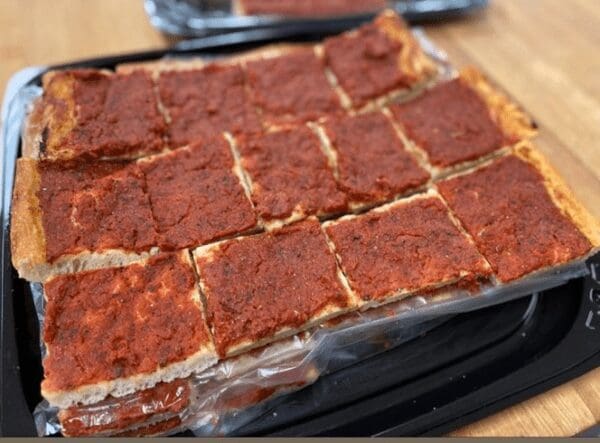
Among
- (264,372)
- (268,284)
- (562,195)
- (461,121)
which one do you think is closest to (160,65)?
(268,284)

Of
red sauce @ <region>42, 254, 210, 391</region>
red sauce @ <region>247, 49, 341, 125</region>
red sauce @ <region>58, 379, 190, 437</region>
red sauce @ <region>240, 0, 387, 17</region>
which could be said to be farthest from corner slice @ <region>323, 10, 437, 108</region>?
red sauce @ <region>58, 379, 190, 437</region>

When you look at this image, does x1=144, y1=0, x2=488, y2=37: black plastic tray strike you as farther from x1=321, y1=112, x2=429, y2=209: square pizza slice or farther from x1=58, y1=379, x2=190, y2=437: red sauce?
x1=58, y1=379, x2=190, y2=437: red sauce

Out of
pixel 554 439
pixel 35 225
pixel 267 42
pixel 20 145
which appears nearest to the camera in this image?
Result: pixel 554 439

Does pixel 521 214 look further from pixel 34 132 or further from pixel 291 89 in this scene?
pixel 34 132

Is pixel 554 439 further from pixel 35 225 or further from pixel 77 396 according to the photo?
pixel 35 225

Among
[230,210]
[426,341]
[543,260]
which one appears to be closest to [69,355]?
[230,210]

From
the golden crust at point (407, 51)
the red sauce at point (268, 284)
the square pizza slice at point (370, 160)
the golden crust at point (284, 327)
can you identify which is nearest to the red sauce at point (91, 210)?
the golden crust at point (284, 327)
